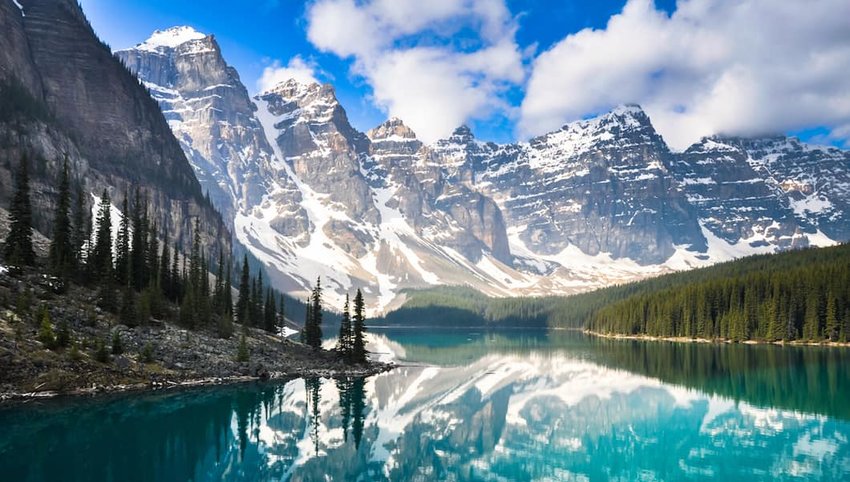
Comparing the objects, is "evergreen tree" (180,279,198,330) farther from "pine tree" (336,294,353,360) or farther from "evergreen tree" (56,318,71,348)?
"evergreen tree" (56,318,71,348)

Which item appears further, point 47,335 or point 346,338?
point 346,338

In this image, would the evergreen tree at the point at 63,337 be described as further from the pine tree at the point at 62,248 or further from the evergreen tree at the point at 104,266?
the pine tree at the point at 62,248

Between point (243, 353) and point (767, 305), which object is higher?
point (767, 305)

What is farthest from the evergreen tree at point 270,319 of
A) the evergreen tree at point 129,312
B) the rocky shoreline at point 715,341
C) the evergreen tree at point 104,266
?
the rocky shoreline at point 715,341

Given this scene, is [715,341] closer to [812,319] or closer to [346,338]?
[812,319]

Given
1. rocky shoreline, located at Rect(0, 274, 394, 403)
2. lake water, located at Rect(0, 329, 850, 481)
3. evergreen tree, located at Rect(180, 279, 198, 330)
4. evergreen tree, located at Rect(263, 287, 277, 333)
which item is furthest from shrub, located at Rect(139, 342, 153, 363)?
evergreen tree, located at Rect(263, 287, 277, 333)

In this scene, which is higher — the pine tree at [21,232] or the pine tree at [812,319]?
the pine tree at [21,232]

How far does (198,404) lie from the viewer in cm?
5231

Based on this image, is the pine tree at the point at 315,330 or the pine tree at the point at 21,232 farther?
the pine tree at the point at 315,330

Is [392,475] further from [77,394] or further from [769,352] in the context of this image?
[769,352]

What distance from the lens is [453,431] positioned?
156ft

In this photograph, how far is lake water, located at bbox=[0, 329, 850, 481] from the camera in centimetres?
3416

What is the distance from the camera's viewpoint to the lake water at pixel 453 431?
34.2 metres

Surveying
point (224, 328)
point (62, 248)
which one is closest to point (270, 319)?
point (224, 328)
